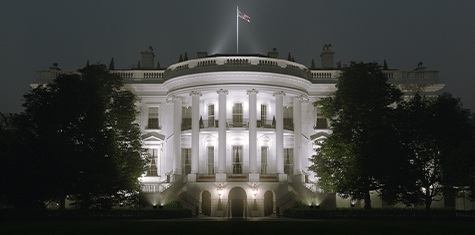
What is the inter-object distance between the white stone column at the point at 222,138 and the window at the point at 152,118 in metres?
9.45

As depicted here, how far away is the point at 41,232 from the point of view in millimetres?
19641

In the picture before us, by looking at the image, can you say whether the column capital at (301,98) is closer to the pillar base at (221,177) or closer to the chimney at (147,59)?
the pillar base at (221,177)

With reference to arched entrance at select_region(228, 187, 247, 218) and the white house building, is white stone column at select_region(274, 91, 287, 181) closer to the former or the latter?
the white house building

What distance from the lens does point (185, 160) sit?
149 ft

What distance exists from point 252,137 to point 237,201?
18.9ft

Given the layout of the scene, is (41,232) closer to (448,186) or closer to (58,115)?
(58,115)

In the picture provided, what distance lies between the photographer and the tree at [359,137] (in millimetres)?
32906

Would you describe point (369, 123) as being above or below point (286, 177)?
above

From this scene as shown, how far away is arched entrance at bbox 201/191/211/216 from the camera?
4031 cm

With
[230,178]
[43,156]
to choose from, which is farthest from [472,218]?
[43,156]

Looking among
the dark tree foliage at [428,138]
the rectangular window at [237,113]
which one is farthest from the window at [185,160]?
the dark tree foliage at [428,138]

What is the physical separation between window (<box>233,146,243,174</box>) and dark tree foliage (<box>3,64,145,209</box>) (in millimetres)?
10968

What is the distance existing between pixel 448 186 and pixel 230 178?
16907 millimetres

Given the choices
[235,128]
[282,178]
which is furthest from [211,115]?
[282,178]
